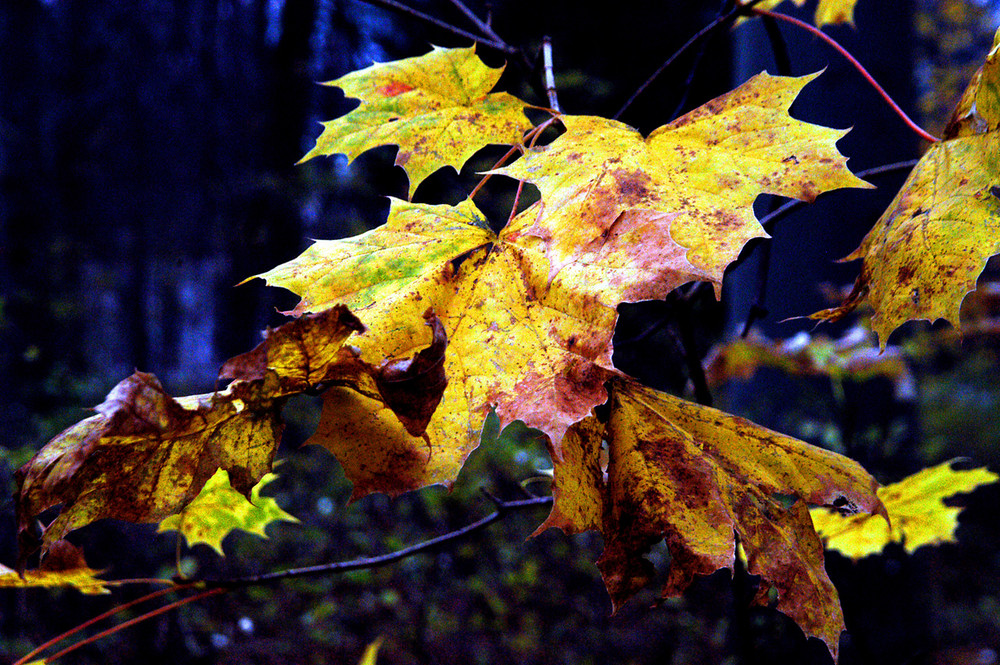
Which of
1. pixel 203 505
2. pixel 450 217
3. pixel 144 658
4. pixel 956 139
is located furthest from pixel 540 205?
pixel 144 658

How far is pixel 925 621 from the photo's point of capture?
6.63 ft

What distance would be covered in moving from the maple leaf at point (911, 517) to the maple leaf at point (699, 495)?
0.53 meters

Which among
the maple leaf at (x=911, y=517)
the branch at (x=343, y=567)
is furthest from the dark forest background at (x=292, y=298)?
the branch at (x=343, y=567)

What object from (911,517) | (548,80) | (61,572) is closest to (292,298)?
(61,572)

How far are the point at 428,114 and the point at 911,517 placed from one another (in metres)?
1.07

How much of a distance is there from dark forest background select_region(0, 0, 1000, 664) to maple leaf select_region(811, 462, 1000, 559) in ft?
1.25

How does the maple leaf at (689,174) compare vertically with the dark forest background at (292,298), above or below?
above

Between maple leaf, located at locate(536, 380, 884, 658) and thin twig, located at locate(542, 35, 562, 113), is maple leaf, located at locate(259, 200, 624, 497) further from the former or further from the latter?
thin twig, located at locate(542, 35, 562, 113)

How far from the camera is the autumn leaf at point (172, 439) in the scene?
0.40 metres

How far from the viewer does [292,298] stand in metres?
3.33

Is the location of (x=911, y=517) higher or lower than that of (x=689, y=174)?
lower

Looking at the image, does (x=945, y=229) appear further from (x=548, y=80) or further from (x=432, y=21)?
(x=432, y=21)

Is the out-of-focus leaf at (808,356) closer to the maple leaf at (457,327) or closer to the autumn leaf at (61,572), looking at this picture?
the maple leaf at (457,327)

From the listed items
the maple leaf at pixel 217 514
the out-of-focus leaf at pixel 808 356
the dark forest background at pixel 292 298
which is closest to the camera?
the maple leaf at pixel 217 514
